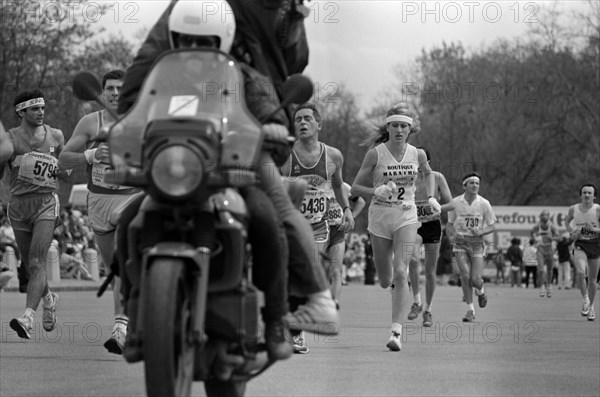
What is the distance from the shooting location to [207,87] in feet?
24.3

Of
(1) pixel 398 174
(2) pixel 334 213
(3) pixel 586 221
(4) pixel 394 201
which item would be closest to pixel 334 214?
(2) pixel 334 213

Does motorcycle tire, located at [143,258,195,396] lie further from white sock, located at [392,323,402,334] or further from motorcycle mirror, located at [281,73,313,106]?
white sock, located at [392,323,402,334]

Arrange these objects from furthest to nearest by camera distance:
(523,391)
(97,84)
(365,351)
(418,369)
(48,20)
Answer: (48,20) < (365,351) < (418,369) < (523,391) < (97,84)

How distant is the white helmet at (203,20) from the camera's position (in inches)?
299

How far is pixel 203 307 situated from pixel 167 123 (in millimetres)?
856

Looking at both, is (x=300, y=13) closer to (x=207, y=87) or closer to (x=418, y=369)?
(x=207, y=87)

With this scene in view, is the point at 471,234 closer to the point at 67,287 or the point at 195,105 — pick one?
the point at 67,287

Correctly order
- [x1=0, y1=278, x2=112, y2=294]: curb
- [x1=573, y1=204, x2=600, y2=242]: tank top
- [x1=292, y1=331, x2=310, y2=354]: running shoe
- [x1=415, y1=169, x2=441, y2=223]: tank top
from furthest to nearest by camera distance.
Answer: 1. [x1=0, y1=278, x2=112, y2=294]: curb
2. [x1=573, y1=204, x2=600, y2=242]: tank top
3. [x1=415, y1=169, x2=441, y2=223]: tank top
4. [x1=292, y1=331, x2=310, y2=354]: running shoe

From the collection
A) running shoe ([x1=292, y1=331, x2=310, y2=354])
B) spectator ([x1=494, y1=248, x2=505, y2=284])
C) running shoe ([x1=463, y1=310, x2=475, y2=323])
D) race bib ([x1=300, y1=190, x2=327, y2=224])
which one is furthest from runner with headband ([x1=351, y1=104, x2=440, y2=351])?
spectator ([x1=494, y1=248, x2=505, y2=284])

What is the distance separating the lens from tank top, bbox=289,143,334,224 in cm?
1535

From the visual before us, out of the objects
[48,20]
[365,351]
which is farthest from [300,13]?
[48,20]

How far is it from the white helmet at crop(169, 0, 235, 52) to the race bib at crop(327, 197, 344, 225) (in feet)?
27.7

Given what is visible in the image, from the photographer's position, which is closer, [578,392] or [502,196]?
[578,392]

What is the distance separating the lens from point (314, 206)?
50.4 ft
